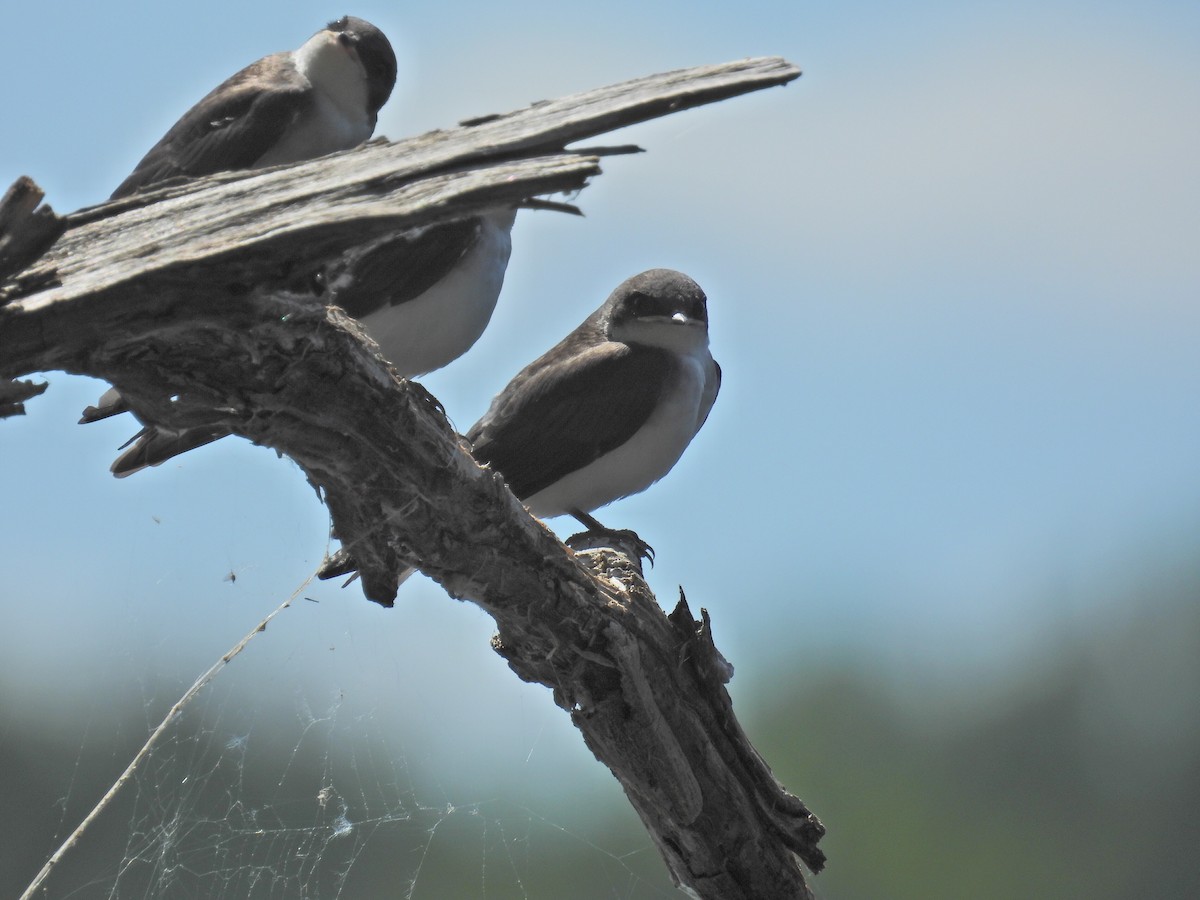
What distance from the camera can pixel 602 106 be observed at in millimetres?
3293

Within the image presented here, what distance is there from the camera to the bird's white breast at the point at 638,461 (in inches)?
252

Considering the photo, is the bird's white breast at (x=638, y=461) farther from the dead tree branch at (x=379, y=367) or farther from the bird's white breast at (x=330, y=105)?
the dead tree branch at (x=379, y=367)

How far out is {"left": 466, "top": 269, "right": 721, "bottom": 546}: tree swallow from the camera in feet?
20.6

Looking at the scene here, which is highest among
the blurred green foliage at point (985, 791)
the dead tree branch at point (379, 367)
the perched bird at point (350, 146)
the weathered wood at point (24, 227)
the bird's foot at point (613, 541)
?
the blurred green foliage at point (985, 791)

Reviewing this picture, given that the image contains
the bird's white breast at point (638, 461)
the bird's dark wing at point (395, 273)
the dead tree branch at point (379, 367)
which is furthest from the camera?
the bird's white breast at point (638, 461)

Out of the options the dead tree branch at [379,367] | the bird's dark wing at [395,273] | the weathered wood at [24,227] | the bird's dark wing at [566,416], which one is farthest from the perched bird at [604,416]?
the weathered wood at [24,227]

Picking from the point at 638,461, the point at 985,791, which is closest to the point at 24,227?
the point at 638,461

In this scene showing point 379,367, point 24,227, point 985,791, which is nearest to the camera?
point 24,227

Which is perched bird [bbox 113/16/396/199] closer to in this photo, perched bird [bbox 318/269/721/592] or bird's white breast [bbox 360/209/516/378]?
bird's white breast [bbox 360/209/516/378]

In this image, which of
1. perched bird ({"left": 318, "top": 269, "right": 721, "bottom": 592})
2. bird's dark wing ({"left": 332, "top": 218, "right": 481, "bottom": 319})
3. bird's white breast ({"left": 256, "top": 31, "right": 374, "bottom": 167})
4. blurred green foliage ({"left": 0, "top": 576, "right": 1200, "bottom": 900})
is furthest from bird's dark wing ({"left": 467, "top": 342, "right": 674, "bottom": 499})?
blurred green foliage ({"left": 0, "top": 576, "right": 1200, "bottom": 900})

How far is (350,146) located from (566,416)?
4.58 feet

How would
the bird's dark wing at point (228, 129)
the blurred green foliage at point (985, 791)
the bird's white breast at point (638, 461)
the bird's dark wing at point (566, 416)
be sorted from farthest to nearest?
the blurred green foliage at point (985, 791), the bird's white breast at point (638, 461), the bird's dark wing at point (566, 416), the bird's dark wing at point (228, 129)

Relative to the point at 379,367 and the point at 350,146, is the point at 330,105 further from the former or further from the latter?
the point at 379,367

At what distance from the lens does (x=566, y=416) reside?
632 cm
